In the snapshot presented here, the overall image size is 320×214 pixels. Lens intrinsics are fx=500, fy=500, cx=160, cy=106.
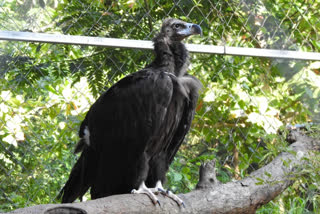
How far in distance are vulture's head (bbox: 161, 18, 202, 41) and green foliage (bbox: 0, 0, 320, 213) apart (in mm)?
354

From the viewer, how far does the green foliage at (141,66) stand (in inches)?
140

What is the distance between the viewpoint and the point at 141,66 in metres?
4.00

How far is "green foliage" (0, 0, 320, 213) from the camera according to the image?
11.7 feet

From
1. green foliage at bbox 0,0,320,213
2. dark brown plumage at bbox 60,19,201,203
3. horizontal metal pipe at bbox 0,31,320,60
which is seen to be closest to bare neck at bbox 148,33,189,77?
dark brown plumage at bbox 60,19,201,203

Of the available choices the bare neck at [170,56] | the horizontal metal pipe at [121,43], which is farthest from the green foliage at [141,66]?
the bare neck at [170,56]

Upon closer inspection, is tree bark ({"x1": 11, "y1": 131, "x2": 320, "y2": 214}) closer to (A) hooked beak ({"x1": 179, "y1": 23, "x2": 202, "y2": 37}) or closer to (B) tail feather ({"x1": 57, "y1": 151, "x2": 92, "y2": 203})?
(B) tail feather ({"x1": 57, "y1": 151, "x2": 92, "y2": 203})

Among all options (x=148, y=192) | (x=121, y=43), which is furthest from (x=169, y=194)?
(x=121, y=43)

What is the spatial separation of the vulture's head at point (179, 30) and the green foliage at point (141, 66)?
354 mm

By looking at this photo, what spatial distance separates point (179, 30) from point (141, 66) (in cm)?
57

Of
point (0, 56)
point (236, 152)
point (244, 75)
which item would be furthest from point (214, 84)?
point (0, 56)

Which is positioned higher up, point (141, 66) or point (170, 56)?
point (170, 56)

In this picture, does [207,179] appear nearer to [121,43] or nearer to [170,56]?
[170,56]

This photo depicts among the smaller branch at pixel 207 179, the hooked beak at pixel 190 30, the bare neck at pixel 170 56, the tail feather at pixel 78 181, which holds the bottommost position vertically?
the tail feather at pixel 78 181

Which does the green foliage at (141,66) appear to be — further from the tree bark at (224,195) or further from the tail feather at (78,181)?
the tail feather at (78,181)
